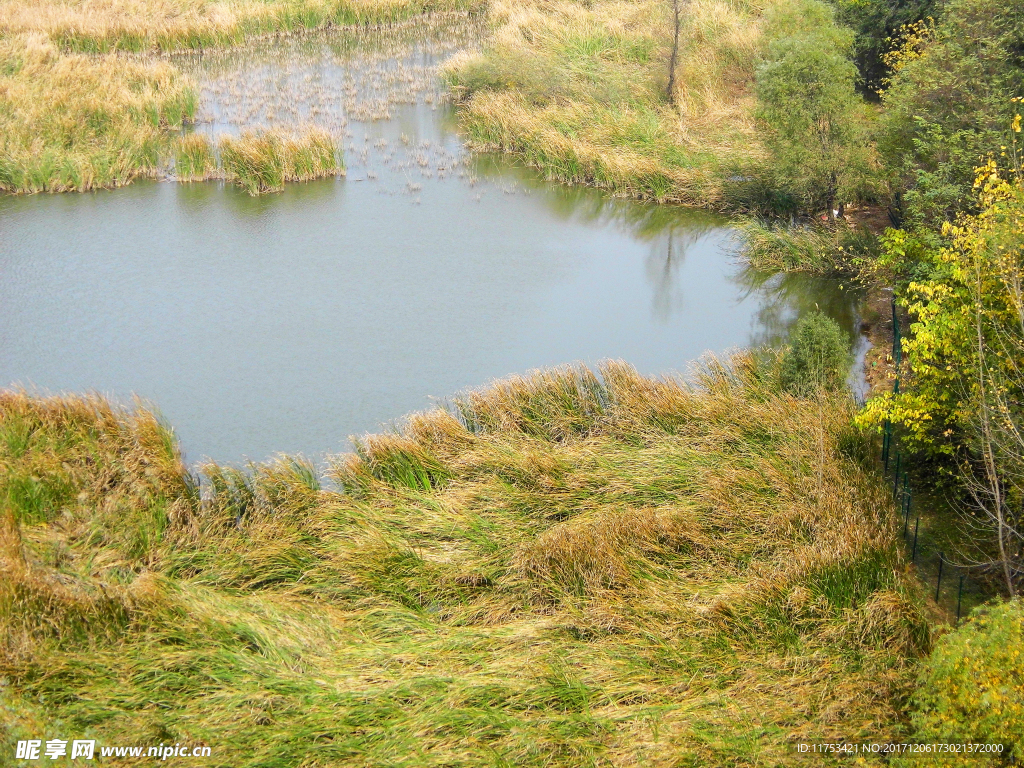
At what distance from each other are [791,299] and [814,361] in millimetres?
3466

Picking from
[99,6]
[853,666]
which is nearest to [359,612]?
[853,666]

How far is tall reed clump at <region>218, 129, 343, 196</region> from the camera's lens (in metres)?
15.5

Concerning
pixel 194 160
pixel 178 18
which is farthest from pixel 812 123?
pixel 178 18

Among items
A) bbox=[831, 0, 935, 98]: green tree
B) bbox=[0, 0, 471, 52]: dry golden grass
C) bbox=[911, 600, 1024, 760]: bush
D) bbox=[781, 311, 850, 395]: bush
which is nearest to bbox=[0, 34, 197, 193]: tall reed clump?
bbox=[0, 0, 471, 52]: dry golden grass

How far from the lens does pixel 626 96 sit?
17922 millimetres

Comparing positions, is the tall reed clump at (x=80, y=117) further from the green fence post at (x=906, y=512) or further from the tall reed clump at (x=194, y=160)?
the green fence post at (x=906, y=512)

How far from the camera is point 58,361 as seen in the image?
36.7 ft

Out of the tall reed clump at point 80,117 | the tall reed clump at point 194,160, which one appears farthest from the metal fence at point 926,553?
the tall reed clump at point 80,117

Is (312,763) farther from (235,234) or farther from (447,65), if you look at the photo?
(447,65)

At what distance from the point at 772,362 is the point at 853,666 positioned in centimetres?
432

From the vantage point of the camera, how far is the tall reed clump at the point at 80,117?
15.4m

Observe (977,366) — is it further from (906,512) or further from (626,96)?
(626,96)

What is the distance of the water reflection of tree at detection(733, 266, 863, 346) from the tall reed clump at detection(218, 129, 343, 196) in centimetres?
729

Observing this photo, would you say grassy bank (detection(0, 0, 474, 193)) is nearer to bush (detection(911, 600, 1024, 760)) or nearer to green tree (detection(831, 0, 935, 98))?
green tree (detection(831, 0, 935, 98))
